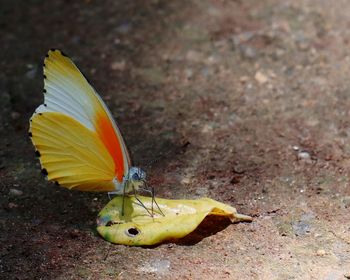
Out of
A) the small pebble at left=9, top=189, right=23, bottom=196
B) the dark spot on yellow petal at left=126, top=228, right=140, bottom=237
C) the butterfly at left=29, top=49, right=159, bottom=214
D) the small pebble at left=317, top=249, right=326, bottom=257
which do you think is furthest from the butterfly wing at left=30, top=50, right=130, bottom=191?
the small pebble at left=317, top=249, right=326, bottom=257

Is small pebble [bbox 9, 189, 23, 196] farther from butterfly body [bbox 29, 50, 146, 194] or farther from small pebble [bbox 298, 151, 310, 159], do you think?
small pebble [bbox 298, 151, 310, 159]

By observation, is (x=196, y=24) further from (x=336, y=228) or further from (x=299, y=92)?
(x=336, y=228)

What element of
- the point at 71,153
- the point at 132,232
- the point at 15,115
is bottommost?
the point at 15,115

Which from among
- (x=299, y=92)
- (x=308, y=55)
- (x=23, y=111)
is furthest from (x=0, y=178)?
(x=308, y=55)

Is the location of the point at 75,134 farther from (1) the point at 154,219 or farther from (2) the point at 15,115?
(2) the point at 15,115

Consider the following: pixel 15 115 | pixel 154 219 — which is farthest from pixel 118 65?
pixel 154 219

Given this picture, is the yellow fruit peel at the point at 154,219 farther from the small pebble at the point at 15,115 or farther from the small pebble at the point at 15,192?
the small pebble at the point at 15,115
